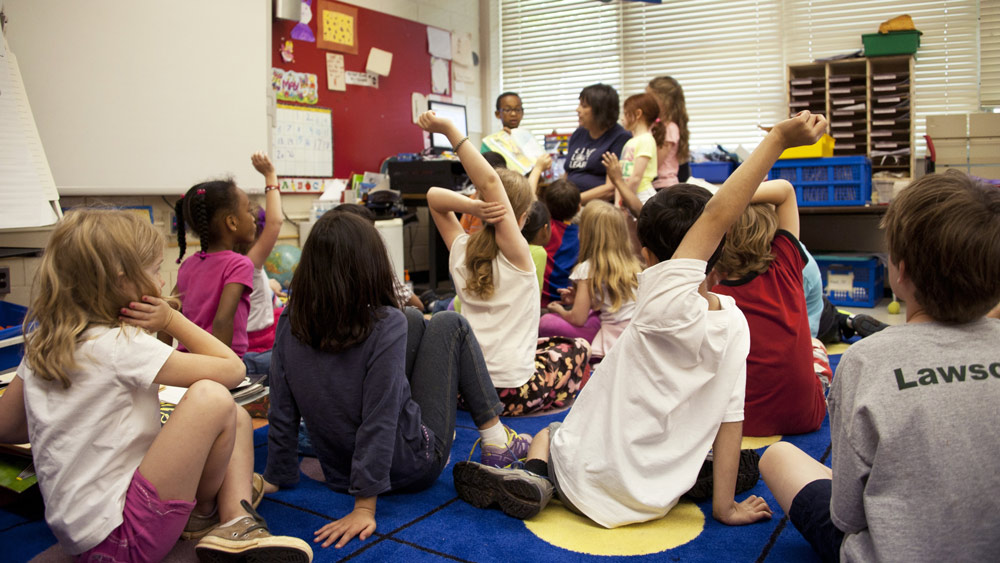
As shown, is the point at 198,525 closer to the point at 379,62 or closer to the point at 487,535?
the point at 487,535

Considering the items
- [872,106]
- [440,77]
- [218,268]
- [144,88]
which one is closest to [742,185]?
[218,268]

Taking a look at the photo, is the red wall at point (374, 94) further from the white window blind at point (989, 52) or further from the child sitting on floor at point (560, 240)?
the white window blind at point (989, 52)

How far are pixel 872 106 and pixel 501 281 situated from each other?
11.4ft

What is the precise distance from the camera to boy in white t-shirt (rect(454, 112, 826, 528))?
1300mm

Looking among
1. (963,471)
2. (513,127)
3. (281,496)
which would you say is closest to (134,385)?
(281,496)

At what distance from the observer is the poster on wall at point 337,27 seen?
4.52 metres

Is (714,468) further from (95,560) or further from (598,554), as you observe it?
(95,560)

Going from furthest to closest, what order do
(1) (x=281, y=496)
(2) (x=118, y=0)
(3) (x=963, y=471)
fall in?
(2) (x=118, y=0) → (1) (x=281, y=496) → (3) (x=963, y=471)

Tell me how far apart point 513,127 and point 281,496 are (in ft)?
11.7

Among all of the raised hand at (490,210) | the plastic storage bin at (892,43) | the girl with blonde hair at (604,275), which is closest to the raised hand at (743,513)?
the raised hand at (490,210)

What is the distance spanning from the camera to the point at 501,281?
2.04 m

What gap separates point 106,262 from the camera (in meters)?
1.21

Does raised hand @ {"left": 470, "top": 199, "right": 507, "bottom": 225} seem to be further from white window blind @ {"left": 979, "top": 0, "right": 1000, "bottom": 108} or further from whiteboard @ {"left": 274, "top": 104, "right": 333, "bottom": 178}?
white window blind @ {"left": 979, "top": 0, "right": 1000, "bottom": 108}

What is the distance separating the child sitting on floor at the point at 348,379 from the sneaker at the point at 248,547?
149 mm
